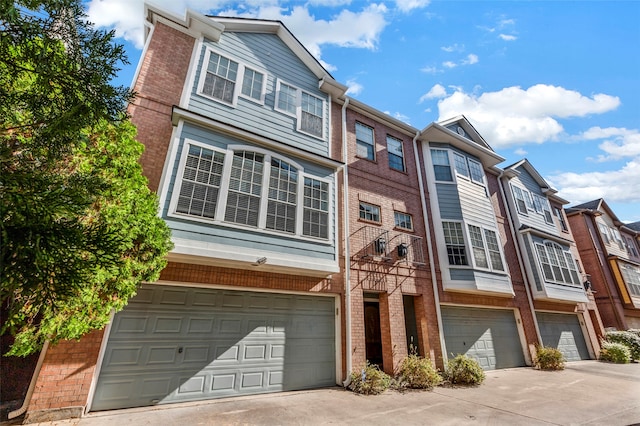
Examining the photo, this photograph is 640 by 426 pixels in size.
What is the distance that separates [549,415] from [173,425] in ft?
24.0

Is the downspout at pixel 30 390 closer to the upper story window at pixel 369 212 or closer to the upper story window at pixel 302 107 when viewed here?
the upper story window at pixel 302 107

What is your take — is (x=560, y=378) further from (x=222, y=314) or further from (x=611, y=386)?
(x=222, y=314)

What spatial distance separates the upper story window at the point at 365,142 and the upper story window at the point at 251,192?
11.4 ft

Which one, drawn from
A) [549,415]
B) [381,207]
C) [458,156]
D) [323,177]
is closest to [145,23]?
[323,177]

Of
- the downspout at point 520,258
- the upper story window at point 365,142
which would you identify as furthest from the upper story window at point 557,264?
the upper story window at point 365,142

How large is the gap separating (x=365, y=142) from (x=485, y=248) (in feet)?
21.8

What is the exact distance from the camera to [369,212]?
10.3 metres

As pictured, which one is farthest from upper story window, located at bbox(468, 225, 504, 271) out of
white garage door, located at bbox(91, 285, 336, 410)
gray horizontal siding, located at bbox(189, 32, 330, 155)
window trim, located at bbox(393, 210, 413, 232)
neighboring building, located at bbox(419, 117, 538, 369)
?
gray horizontal siding, located at bbox(189, 32, 330, 155)

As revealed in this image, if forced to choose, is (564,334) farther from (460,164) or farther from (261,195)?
(261,195)

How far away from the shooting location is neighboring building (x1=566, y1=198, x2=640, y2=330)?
1811 centimetres

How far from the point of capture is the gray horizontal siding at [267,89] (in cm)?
811

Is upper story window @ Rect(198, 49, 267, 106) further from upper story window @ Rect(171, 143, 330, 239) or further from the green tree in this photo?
the green tree

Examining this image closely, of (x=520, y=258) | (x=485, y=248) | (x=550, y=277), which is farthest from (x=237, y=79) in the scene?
(x=550, y=277)

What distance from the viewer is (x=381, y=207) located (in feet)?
35.0
